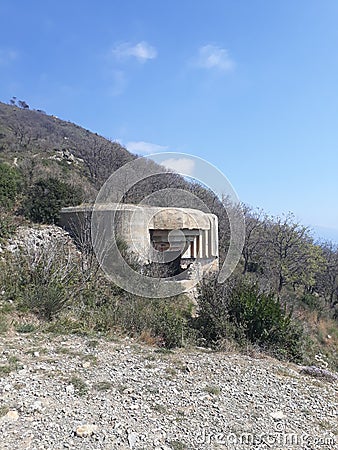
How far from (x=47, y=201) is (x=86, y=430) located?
29.3 feet

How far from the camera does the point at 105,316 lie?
5.85m

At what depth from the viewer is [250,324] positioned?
605cm

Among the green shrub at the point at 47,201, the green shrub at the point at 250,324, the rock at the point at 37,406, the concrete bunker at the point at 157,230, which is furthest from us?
the green shrub at the point at 47,201

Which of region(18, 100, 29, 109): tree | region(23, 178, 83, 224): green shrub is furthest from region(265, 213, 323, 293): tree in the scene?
region(18, 100, 29, 109): tree

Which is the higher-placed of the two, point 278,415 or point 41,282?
point 41,282

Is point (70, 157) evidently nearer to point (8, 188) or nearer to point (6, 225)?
point (8, 188)

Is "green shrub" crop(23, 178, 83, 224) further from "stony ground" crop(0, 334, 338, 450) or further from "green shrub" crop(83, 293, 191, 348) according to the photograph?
"stony ground" crop(0, 334, 338, 450)

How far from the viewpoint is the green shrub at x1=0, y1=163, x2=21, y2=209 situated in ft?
34.0

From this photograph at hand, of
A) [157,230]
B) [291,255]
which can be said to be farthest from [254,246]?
[157,230]

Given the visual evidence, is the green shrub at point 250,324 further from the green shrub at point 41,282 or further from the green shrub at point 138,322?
the green shrub at point 41,282

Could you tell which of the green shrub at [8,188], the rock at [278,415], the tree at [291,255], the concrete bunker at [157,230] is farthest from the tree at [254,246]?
the rock at [278,415]

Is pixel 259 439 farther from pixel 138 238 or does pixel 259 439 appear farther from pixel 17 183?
pixel 17 183

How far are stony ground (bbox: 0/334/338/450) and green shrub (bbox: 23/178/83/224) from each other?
6.50 metres

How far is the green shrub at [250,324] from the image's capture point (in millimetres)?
5809
